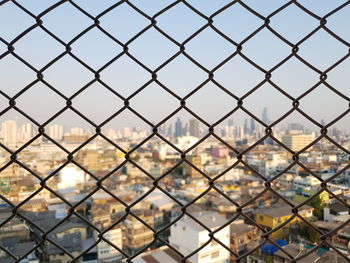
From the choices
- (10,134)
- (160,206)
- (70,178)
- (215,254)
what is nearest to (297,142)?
(215,254)

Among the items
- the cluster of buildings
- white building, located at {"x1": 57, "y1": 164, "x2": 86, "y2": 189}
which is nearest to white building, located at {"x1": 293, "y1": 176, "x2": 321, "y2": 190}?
the cluster of buildings

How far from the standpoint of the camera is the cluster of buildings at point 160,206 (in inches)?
24.1

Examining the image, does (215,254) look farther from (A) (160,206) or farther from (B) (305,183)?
(B) (305,183)

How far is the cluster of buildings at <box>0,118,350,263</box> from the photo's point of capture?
0.61m

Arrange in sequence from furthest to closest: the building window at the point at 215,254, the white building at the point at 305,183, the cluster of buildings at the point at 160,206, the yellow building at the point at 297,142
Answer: the white building at the point at 305,183 < the building window at the point at 215,254 < the yellow building at the point at 297,142 < the cluster of buildings at the point at 160,206

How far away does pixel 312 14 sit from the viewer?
24.0 inches

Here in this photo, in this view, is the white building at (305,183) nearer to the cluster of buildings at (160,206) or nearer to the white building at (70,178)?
the cluster of buildings at (160,206)

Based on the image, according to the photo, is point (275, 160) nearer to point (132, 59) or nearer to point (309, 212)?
point (309, 212)

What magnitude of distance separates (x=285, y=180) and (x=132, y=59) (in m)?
12.5

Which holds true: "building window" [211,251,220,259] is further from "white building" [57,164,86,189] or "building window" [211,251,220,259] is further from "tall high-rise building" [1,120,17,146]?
"white building" [57,164,86,189]

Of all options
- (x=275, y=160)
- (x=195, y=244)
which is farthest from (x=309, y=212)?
(x=275, y=160)

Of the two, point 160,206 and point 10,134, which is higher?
point 10,134

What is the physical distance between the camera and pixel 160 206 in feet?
31.4

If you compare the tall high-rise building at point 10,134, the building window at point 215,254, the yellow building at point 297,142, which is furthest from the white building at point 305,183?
the tall high-rise building at point 10,134
